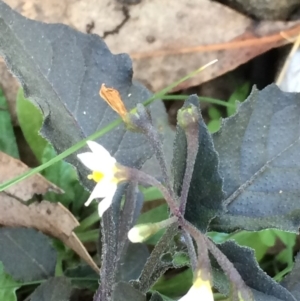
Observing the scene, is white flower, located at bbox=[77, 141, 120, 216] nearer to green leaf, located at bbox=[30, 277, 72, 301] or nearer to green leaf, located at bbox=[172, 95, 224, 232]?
green leaf, located at bbox=[172, 95, 224, 232]

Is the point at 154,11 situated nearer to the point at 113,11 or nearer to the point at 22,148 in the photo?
the point at 113,11

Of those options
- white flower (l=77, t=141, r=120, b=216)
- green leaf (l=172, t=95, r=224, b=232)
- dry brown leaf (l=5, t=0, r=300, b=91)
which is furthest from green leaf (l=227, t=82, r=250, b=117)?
white flower (l=77, t=141, r=120, b=216)

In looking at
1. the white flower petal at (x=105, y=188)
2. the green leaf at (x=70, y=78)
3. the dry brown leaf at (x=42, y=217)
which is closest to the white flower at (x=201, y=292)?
the white flower petal at (x=105, y=188)

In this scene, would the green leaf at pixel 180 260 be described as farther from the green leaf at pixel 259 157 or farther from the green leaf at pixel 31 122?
the green leaf at pixel 31 122

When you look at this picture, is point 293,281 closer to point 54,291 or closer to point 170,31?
point 54,291

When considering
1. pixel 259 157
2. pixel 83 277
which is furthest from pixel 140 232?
pixel 83 277
